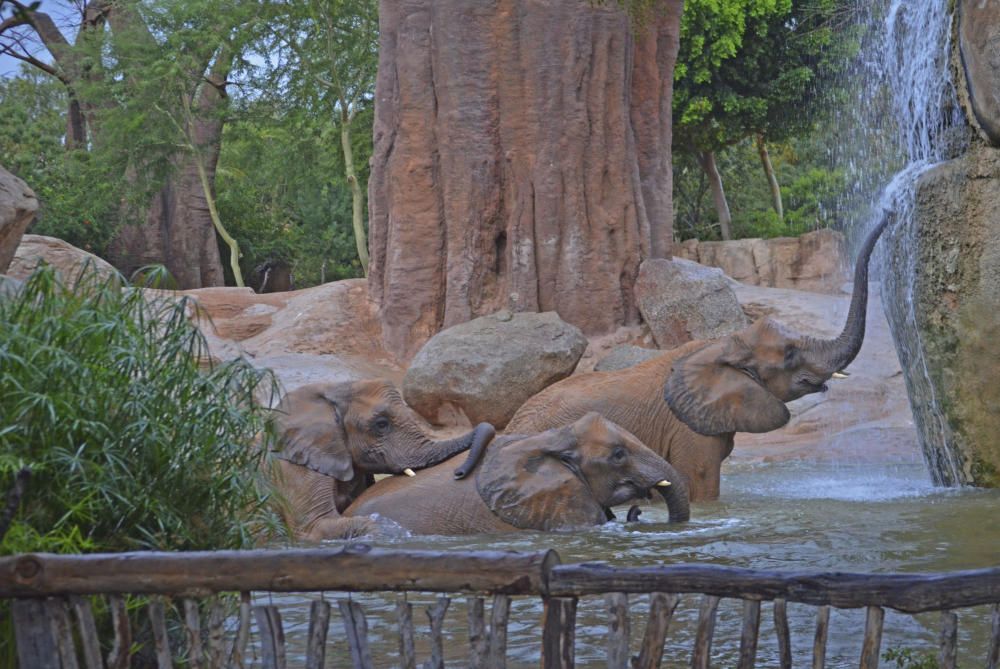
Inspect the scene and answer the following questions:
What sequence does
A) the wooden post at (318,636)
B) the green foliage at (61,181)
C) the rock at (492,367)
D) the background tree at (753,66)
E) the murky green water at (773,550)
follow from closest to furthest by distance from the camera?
the wooden post at (318,636) → the murky green water at (773,550) → the rock at (492,367) → the background tree at (753,66) → the green foliage at (61,181)

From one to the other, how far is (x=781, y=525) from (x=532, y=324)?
787 centimetres

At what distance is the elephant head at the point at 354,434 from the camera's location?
824cm

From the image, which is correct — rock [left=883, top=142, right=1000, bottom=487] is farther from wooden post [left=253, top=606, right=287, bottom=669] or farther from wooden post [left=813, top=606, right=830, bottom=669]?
wooden post [left=253, top=606, right=287, bottom=669]

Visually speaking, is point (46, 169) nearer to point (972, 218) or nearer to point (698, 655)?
point (972, 218)

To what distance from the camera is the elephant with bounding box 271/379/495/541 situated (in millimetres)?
8172

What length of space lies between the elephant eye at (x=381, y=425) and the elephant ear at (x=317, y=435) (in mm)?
183

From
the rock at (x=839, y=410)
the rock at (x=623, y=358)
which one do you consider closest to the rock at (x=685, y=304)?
the rock at (x=839, y=410)

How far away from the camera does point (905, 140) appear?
1066 centimetres

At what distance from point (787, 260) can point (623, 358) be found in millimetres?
13392

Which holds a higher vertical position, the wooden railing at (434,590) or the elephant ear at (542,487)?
the wooden railing at (434,590)

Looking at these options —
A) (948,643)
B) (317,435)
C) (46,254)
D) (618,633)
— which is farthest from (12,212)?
(46,254)

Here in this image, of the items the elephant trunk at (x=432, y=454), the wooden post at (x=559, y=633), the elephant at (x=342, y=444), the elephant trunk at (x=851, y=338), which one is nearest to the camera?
the wooden post at (x=559, y=633)

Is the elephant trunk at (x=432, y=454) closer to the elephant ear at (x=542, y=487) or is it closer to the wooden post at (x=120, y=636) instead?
the elephant ear at (x=542, y=487)

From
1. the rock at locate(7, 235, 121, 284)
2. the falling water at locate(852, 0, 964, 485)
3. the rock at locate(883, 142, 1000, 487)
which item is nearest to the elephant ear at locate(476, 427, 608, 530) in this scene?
the rock at locate(883, 142, 1000, 487)
